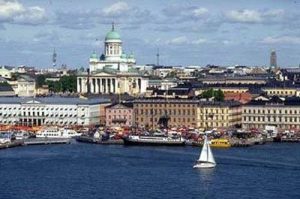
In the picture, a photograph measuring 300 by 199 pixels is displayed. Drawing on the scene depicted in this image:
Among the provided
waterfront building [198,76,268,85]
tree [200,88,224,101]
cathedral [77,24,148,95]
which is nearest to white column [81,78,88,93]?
cathedral [77,24,148,95]

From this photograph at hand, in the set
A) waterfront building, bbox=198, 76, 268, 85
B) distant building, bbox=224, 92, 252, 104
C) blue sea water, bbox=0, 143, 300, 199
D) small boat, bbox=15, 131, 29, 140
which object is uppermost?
waterfront building, bbox=198, 76, 268, 85

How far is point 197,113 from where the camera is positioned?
35.3 m

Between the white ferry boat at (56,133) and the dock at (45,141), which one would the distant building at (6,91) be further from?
the dock at (45,141)

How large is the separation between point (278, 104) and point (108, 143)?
21.7 feet

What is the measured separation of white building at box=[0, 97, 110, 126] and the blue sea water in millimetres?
8248

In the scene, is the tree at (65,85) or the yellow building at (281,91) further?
the tree at (65,85)

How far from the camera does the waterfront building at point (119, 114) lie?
36438mm

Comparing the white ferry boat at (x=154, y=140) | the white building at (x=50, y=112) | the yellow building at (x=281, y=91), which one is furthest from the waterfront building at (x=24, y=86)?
the white ferry boat at (x=154, y=140)

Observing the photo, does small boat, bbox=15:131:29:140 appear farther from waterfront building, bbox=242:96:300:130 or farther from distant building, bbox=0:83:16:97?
distant building, bbox=0:83:16:97

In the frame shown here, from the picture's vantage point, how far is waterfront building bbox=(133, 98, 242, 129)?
35.2 metres

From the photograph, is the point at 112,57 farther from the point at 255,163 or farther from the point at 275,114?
the point at 255,163

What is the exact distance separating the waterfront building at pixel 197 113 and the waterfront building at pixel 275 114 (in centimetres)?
48

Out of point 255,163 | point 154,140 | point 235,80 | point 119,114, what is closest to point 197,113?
point 119,114

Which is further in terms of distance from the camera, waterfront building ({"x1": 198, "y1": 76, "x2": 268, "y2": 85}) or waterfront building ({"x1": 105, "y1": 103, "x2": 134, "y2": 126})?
waterfront building ({"x1": 198, "y1": 76, "x2": 268, "y2": 85})
